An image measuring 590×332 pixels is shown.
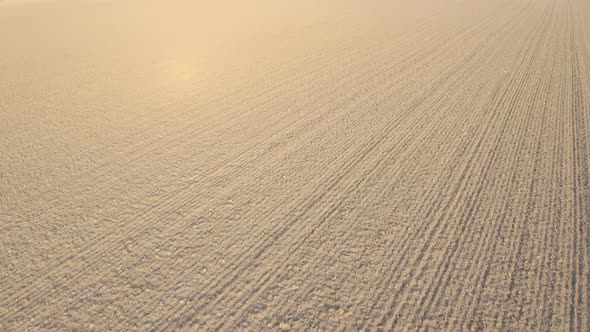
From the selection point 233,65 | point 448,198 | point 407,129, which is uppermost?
point 233,65

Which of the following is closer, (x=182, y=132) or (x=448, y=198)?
(x=448, y=198)

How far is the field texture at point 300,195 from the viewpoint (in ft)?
9.41

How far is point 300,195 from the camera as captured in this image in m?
4.09

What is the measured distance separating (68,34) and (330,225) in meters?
16.0

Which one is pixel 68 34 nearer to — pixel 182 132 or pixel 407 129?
pixel 182 132

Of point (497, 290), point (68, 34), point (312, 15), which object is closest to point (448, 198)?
point (497, 290)

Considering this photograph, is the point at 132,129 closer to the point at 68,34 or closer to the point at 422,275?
the point at 422,275

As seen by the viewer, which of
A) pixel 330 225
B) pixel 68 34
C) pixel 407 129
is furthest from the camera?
pixel 68 34

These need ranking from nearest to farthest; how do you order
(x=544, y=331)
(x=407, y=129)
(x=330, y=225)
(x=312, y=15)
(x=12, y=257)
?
(x=544, y=331) → (x=12, y=257) → (x=330, y=225) → (x=407, y=129) → (x=312, y=15)

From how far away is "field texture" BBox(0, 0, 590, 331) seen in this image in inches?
113

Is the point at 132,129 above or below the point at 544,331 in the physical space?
above

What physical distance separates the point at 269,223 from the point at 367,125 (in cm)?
286

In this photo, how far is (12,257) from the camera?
3371 mm

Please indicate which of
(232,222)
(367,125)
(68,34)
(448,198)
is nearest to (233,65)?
(367,125)
